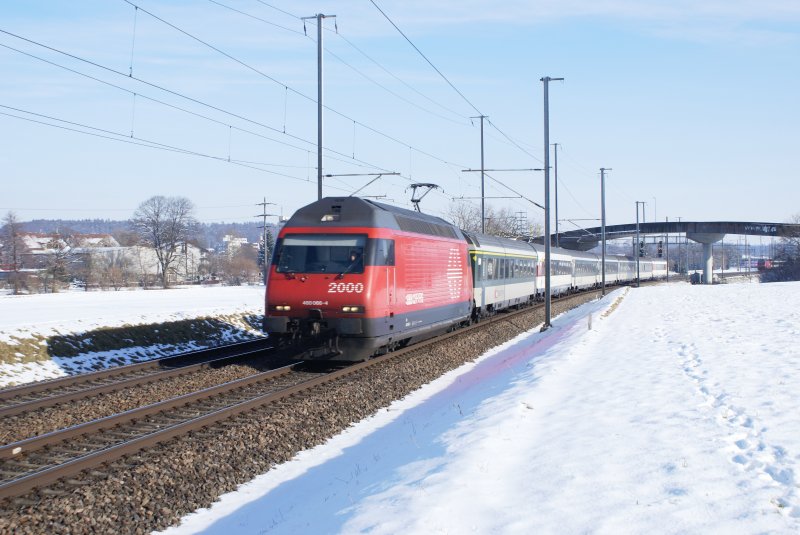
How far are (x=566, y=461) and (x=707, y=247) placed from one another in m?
92.6

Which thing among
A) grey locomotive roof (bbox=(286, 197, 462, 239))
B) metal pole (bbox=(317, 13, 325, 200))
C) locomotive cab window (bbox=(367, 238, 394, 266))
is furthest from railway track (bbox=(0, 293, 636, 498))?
metal pole (bbox=(317, 13, 325, 200))

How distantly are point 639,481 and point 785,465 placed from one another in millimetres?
1527

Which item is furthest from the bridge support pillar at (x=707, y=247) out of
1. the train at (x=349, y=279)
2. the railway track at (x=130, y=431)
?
the railway track at (x=130, y=431)

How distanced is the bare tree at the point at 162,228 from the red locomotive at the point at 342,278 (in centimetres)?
7531

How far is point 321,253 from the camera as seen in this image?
1509cm

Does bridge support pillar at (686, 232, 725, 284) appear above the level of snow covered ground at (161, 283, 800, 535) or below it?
above

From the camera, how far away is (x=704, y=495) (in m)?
6.19

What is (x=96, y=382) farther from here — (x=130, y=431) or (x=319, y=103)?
(x=319, y=103)

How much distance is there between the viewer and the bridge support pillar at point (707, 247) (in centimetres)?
8775

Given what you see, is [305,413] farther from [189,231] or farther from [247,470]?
[189,231]

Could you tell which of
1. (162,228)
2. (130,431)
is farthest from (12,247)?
(130,431)

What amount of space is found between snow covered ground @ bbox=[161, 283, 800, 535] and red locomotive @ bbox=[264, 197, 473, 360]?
6.47 feet

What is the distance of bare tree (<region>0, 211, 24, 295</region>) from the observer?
206 feet

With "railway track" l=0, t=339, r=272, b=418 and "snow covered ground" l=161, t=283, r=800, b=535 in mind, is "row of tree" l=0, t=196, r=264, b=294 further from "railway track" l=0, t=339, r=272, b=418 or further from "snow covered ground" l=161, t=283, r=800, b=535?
"snow covered ground" l=161, t=283, r=800, b=535
